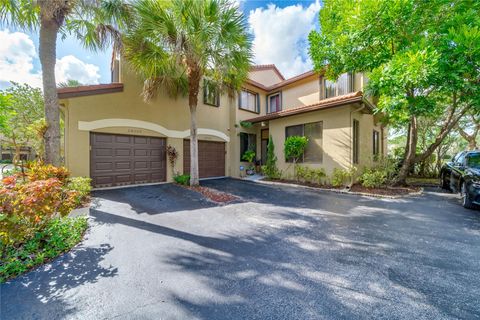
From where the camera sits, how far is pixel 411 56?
5262 mm

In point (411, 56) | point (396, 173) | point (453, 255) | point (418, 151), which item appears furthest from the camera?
point (418, 151)

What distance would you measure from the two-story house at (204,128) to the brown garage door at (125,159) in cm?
3

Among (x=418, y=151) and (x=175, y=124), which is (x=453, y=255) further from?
(x=418, y=151)

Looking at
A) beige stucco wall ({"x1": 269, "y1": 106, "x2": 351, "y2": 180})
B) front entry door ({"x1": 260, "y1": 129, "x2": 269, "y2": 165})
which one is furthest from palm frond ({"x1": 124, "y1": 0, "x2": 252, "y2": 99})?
front entry door ({"x1": 260, "y1": 129, "x2": 269, "y2": 165})

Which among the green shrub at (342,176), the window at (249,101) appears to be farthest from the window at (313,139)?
the window at (249,101)

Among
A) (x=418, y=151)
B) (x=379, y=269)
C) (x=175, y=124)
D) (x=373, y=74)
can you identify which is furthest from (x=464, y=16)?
(x=175, y=124)

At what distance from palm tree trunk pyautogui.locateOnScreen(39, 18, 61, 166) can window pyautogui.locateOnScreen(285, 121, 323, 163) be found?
9.81m

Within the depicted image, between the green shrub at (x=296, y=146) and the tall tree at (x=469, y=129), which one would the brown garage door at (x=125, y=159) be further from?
the tall tree at (x=469, y=129)

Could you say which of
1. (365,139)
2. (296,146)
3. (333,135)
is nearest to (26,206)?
(296,146)

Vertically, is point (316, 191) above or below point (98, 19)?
below

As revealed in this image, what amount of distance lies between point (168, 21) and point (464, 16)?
9.03 m

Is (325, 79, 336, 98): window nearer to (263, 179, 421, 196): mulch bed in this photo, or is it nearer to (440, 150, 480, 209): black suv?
(263, 179, 421, 196): mulch bed

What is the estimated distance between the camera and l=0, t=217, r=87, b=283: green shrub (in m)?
2.72

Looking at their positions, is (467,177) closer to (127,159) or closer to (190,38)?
(190,38)
